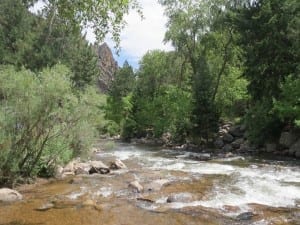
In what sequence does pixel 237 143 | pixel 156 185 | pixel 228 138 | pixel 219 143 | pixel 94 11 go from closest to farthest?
pixel 94 11, pixel 156 185, pixel 237 143, pixel 219 143, pixel 228 138

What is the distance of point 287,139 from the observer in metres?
30.1

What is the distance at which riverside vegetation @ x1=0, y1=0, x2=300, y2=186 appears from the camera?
53.3 ft

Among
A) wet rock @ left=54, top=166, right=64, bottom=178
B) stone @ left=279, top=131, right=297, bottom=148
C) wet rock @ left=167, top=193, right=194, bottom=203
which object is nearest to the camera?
wet rock @ left=167, top=193, right=194, bottom=203

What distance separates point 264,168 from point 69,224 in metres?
14.2

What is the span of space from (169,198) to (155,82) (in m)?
43.9

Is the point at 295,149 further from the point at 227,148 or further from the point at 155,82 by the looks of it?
the point at 155,82

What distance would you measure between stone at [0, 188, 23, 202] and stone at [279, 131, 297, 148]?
824 inches

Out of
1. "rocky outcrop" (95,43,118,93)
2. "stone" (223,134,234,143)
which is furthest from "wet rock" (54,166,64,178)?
"rocky outcrop" (95,43,118,93)

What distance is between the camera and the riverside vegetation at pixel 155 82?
53.3 feet

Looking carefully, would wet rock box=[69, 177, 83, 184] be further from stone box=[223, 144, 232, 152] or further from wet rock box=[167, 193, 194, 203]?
stone box=[223, 144, 232, 152]

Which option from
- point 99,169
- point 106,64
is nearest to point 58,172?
point 99,169

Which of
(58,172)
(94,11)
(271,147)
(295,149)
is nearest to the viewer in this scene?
(94,11)

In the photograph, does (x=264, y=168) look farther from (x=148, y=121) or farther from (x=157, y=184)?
(x=148, y=121)

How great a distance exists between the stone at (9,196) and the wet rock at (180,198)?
5672 millimetres
